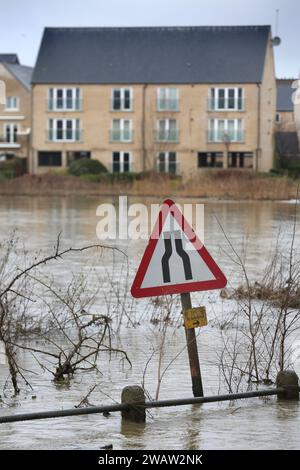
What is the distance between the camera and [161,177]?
70.4m

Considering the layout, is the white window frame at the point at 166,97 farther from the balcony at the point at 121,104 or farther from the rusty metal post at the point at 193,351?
the rusty metal post at the point at 193,351

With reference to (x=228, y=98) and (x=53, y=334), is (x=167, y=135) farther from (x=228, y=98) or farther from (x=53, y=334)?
(x=53, y=334)

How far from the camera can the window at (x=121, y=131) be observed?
265 feet

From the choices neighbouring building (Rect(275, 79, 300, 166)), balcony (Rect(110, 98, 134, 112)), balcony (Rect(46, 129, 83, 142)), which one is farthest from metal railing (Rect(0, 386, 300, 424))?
neighbouring building (Rect(275, 79, 300, 166))

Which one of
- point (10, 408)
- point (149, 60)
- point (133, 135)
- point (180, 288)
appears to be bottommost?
point (10, 408)

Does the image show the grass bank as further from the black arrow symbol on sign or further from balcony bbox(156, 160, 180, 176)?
the black arrow symbol on sign

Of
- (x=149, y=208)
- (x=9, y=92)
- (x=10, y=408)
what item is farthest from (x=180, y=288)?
(x=9, y=92)

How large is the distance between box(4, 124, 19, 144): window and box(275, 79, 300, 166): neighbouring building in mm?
20582

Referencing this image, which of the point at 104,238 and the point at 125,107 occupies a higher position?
the point at 125,107

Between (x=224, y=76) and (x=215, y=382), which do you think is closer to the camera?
(x=215, y=382)

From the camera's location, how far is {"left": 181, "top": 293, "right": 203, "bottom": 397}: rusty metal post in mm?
9297

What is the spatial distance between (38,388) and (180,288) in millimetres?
2033

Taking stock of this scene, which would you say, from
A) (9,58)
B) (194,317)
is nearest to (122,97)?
(9,58)

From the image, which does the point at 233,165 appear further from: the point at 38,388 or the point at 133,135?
the point at 38,388
